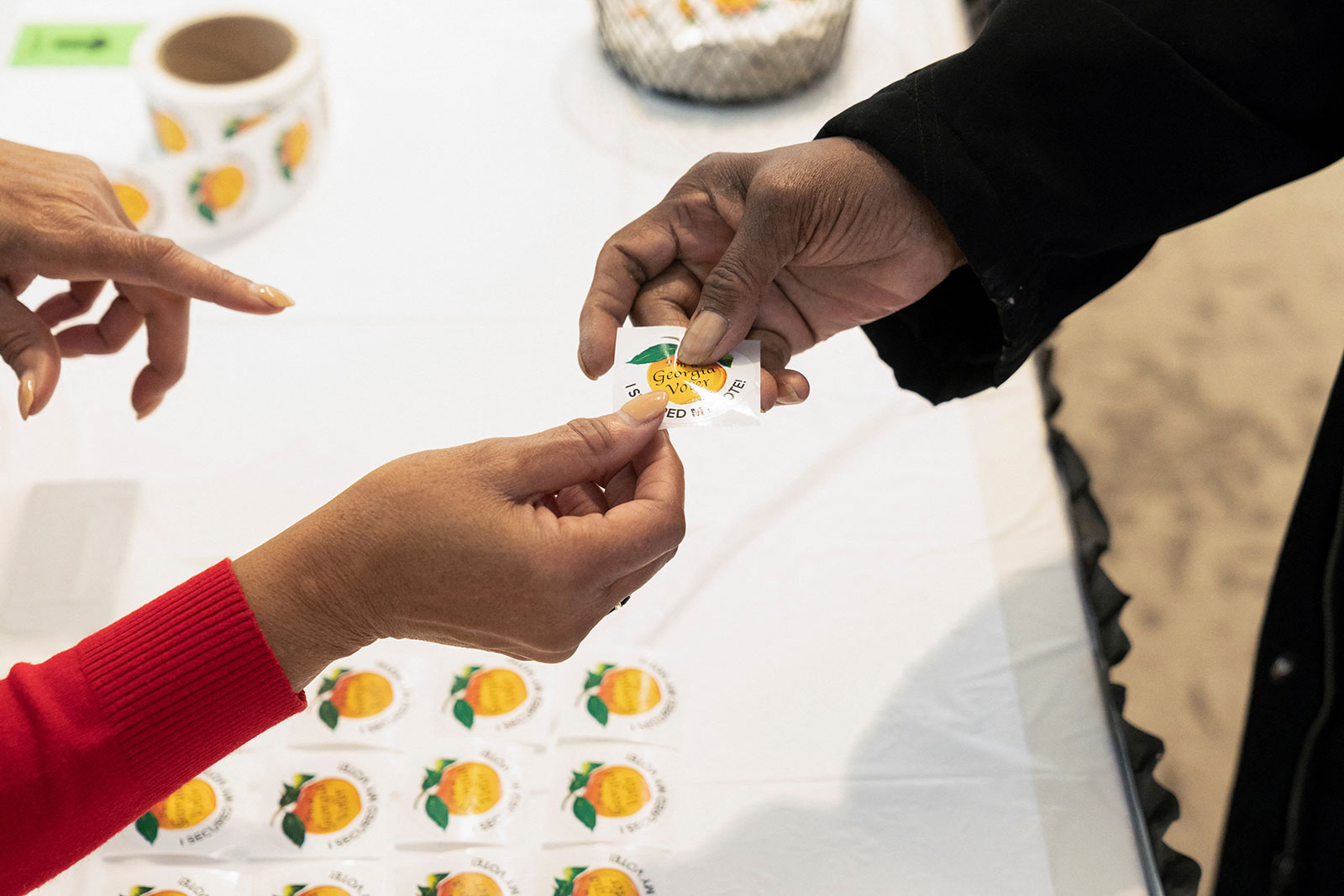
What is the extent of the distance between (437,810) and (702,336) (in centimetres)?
37

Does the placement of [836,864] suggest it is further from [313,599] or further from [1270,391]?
[1270,391]

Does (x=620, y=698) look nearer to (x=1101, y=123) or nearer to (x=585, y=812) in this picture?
(x=585, y=812)

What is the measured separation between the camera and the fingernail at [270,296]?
849 millimetres

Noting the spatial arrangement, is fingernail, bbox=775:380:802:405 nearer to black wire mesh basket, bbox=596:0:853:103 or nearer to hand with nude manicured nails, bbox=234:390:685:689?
hand with nude manicured nails, bbox=234:390:685:689

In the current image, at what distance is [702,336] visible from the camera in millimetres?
760

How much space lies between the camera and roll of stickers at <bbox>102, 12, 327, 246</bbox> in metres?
1.04

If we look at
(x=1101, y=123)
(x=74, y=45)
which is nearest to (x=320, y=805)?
(x=1101, y=123)

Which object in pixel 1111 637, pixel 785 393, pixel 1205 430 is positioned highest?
pixel 785 393

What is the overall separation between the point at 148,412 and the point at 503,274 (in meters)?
0.35

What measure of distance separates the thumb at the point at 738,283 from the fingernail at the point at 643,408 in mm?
57

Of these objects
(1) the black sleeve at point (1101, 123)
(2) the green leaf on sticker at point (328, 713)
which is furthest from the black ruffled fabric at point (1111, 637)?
(2) the green leaf on sticker at point (328, 713)

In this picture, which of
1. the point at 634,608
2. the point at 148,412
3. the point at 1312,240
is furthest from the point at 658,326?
the point at 1312,240

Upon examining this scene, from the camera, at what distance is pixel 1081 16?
0.74m

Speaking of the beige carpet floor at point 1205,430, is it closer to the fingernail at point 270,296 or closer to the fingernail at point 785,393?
the fingernail at point 785,393
